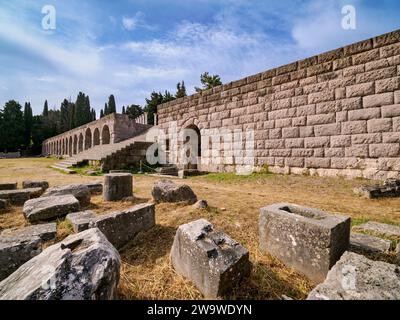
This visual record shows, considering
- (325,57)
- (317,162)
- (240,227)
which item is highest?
(325,57)

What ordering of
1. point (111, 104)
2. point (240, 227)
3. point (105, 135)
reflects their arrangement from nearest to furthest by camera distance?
point (240, 227) < point (105, 135) < point (111, 104)

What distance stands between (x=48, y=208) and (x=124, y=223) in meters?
1.63

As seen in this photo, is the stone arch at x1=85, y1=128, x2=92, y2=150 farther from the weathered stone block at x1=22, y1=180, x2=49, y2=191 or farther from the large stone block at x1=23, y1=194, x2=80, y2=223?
the large stone block at x1=23, y1=194, x2=80, y2=223

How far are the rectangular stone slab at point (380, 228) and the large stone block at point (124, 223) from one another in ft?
9.26

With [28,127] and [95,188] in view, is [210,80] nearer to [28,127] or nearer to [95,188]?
[95,188]

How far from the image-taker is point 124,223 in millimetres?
2730

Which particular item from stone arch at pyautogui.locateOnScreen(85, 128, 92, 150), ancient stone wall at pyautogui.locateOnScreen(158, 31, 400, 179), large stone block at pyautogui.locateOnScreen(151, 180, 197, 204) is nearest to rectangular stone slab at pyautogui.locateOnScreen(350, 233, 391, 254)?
large stone block at pyautogui.locateOnScreen(151, 180, 197, 204)

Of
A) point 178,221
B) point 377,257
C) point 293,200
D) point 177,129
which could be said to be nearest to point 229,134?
point 177,129

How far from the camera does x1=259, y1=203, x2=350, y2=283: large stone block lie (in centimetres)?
180

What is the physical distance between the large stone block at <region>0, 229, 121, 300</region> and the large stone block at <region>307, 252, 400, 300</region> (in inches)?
49.7

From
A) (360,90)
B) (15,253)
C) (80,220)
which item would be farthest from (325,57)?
(15,253)

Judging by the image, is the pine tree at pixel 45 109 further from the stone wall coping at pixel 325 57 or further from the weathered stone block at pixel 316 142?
the weathered stone block at pixel 316 142

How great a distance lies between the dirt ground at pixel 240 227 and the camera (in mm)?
1769

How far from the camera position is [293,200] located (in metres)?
4.59
